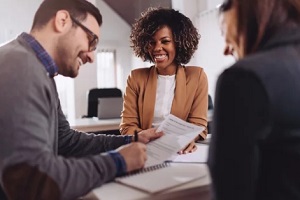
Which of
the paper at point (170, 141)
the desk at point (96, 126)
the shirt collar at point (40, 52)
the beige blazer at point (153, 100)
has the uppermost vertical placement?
the shirt collar at point (40, 52)

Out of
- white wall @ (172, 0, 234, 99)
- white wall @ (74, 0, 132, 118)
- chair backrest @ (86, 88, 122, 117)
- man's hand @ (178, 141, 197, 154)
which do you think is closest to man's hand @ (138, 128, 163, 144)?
man's hand @ (178, 141, 197, 154)

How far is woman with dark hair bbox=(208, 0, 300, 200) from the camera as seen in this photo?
0.59 metres

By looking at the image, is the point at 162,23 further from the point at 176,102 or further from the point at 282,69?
the point at 282,69

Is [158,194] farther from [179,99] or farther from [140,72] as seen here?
[140,72]

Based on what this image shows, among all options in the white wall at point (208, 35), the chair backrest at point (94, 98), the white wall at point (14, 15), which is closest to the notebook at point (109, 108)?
the chair backrest at point (94, 98)

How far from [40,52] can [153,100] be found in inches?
32.3

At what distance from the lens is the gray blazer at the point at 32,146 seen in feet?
2.68

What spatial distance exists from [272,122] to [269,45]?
17 centimetres

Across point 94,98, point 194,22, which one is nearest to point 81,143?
point 94,98

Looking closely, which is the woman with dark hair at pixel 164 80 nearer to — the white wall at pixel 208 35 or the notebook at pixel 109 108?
the notebook at pixel 109 108

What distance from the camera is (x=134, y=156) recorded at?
40.0 inches

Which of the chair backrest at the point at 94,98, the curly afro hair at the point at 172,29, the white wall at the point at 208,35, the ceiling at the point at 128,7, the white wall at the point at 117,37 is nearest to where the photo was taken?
the curly afro hair at the point at 172,29

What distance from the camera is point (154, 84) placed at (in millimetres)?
1786

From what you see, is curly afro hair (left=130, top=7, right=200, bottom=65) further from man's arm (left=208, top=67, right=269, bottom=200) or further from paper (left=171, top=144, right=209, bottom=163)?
man's arm (left=208, top=67, right=269, bottom=200)
